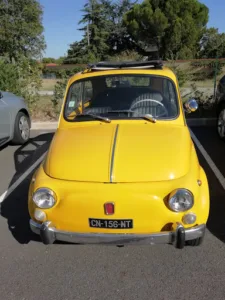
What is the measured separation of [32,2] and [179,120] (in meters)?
38.5

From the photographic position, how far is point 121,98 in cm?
397

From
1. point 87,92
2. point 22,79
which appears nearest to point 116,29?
point 22,79

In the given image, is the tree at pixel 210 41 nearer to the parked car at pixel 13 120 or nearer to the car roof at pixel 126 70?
the parked car at pixel 13 120

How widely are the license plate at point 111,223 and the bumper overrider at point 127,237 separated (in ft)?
0.23

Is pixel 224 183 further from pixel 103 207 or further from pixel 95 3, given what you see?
pixel 95 3

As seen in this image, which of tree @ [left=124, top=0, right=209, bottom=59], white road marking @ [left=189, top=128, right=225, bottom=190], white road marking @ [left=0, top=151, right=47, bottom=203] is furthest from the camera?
tree @ [left=124, top=0, right=209, bottom=59]

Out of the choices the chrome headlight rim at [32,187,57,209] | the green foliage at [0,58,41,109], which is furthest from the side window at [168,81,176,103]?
the green foliage at [0,58,41,109]

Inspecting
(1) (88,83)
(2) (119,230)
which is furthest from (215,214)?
(1) (88,83)

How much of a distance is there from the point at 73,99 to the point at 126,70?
0.78m

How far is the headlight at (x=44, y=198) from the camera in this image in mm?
2818

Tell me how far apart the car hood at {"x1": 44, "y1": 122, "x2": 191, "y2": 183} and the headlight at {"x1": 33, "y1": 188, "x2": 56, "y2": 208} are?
0.19 meters

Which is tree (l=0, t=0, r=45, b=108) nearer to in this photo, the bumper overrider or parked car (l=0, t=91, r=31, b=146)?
parked car (l=0, t=91, r=31, b=146)

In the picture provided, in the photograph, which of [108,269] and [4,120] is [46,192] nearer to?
[108,269]

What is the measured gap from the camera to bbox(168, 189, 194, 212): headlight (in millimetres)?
2682
